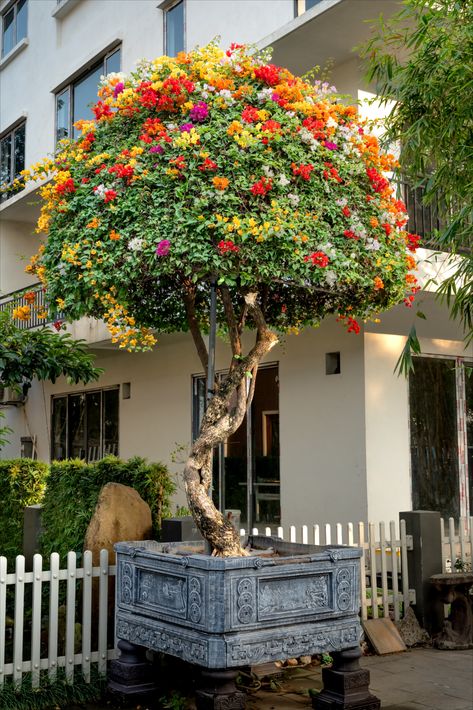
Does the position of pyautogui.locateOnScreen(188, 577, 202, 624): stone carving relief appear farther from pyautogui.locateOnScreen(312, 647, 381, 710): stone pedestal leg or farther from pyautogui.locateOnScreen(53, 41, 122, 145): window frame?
pyautogui.locateOnScreen(53, 41, 122, 145): window frame

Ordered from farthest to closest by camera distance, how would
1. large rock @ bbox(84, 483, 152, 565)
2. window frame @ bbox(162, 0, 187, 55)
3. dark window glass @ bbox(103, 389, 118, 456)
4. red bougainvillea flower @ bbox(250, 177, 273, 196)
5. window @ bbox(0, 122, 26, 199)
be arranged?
window @ bbox(0, 122, 26, 199) < dark window glass @ bbox(103, 389, 118, 456) < window frame @ bbox(162, 0, 187, 55) < large rock @ bbox(84, 483, 152, 565) < red bougainvillea flower @ bbox(250, 177, 273, 196)

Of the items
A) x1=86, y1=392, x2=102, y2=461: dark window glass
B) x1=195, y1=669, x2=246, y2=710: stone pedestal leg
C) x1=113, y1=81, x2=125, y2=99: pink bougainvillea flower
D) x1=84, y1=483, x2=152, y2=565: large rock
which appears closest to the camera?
x1=195, y1=669, x2=246, y2=710: stone pedestal leg

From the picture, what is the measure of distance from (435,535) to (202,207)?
4775 millimetres

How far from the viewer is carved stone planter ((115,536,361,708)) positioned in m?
5.42

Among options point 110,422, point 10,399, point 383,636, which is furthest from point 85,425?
point 383,636

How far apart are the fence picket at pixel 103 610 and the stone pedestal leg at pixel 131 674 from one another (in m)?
0.36

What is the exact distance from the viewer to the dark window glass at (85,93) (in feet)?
56.5

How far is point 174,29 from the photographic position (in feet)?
48.1

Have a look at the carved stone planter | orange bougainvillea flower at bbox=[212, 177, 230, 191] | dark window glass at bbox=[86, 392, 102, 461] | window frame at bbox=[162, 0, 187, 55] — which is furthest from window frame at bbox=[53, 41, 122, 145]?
the carved stone planter

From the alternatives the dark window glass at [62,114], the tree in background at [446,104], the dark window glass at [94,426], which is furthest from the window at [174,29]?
the tree in background at [446,104]

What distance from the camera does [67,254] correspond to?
592 centimetres

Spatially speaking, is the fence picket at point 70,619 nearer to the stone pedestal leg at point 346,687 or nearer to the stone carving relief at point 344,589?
the stone pedestal leg at point 346,687

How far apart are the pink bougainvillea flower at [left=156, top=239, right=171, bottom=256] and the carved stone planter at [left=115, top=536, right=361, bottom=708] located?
6.82 feet

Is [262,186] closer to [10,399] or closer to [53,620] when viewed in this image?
[53,620]
